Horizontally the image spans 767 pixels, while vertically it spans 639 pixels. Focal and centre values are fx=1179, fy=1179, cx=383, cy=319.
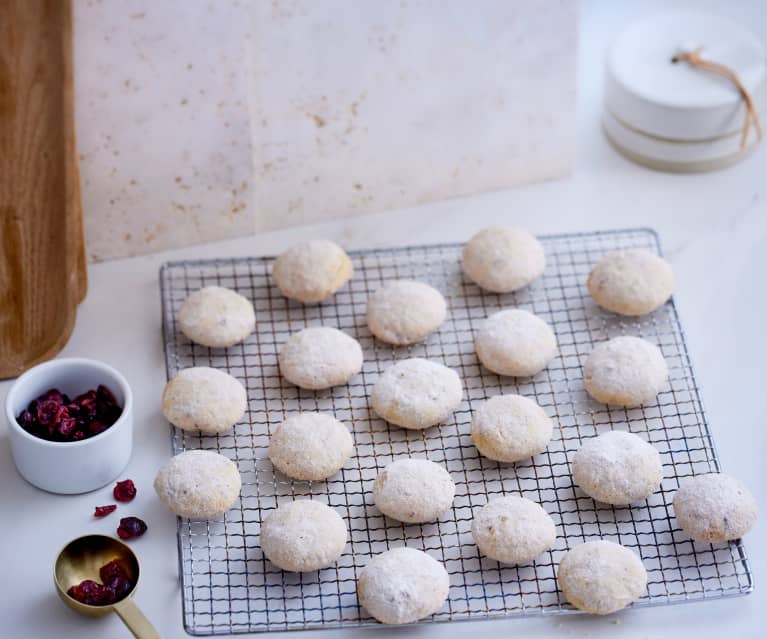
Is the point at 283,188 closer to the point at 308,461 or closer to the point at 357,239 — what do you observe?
the point at 357,239

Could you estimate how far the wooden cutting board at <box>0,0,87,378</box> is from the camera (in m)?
1.89

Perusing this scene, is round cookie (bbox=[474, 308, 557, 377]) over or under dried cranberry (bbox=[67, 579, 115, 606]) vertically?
over

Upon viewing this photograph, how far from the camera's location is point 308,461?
5.79 feet

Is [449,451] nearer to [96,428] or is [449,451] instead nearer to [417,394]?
[417,394]

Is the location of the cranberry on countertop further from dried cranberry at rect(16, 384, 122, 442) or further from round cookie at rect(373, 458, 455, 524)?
round cookie at rect(373, 458, 455, 524)

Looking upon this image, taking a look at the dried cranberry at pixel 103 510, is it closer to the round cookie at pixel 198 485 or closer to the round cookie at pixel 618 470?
the round cookie at pixel 198 485

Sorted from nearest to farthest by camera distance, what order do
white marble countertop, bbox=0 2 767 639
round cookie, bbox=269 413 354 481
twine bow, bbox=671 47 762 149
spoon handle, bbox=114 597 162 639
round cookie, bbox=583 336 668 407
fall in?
spoon handle, bbox=114 597 162 639
white marble countertop, bbox=0 2 767 639
round cookie, bbox=269 413 354 481
round cookie, bbox=583 336 668 407
twine bow, bbox=671 47 762 149

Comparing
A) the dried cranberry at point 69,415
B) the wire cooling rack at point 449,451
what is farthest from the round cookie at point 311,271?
the dried cranberry at point 69,415

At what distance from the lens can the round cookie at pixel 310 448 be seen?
1768 mm

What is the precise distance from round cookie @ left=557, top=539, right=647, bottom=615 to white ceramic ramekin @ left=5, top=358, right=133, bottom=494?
679 millimetres

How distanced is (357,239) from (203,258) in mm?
291

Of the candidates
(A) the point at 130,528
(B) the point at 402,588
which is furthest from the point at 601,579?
(A) the point at 130,528

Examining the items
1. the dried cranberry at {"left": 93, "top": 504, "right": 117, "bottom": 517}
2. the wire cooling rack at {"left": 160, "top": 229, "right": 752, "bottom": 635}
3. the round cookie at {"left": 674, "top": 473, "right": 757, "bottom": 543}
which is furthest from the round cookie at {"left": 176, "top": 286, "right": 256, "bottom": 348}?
the round cookie at {"left": 674, "top": 473, "right": 757, "bottom": 543}

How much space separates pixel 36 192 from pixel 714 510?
1197 mm
